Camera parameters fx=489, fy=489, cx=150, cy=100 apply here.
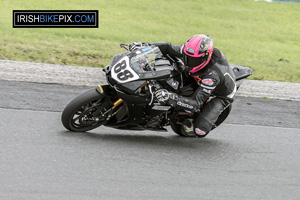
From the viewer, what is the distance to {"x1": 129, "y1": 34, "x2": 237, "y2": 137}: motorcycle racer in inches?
225

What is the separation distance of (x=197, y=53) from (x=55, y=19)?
41.2 feet

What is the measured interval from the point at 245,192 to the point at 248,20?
16.9 metres

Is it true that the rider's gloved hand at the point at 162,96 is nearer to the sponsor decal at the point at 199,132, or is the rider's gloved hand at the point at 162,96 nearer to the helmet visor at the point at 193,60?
the helmet visor at the point at 193,60

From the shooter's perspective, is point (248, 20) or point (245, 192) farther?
point (248, 20)

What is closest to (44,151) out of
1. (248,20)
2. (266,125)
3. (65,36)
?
(266,125)

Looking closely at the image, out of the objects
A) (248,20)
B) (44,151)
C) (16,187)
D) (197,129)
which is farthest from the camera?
(248,20)

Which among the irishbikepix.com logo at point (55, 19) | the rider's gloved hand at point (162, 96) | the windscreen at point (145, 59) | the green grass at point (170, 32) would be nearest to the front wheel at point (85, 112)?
the windscreen at point (145, 59)

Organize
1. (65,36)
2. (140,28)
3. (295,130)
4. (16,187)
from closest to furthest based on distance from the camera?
(16,187), (295,130), (65,36), (140,28)

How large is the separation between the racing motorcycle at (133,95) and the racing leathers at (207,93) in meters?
0.17

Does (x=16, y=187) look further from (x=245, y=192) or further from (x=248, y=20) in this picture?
(x=248, y=20)

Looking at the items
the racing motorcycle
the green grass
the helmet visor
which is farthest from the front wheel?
the green grass

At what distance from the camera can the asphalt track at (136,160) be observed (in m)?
4.63

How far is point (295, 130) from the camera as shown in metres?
7.58

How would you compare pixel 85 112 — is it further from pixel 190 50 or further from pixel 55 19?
pixel 55 19
